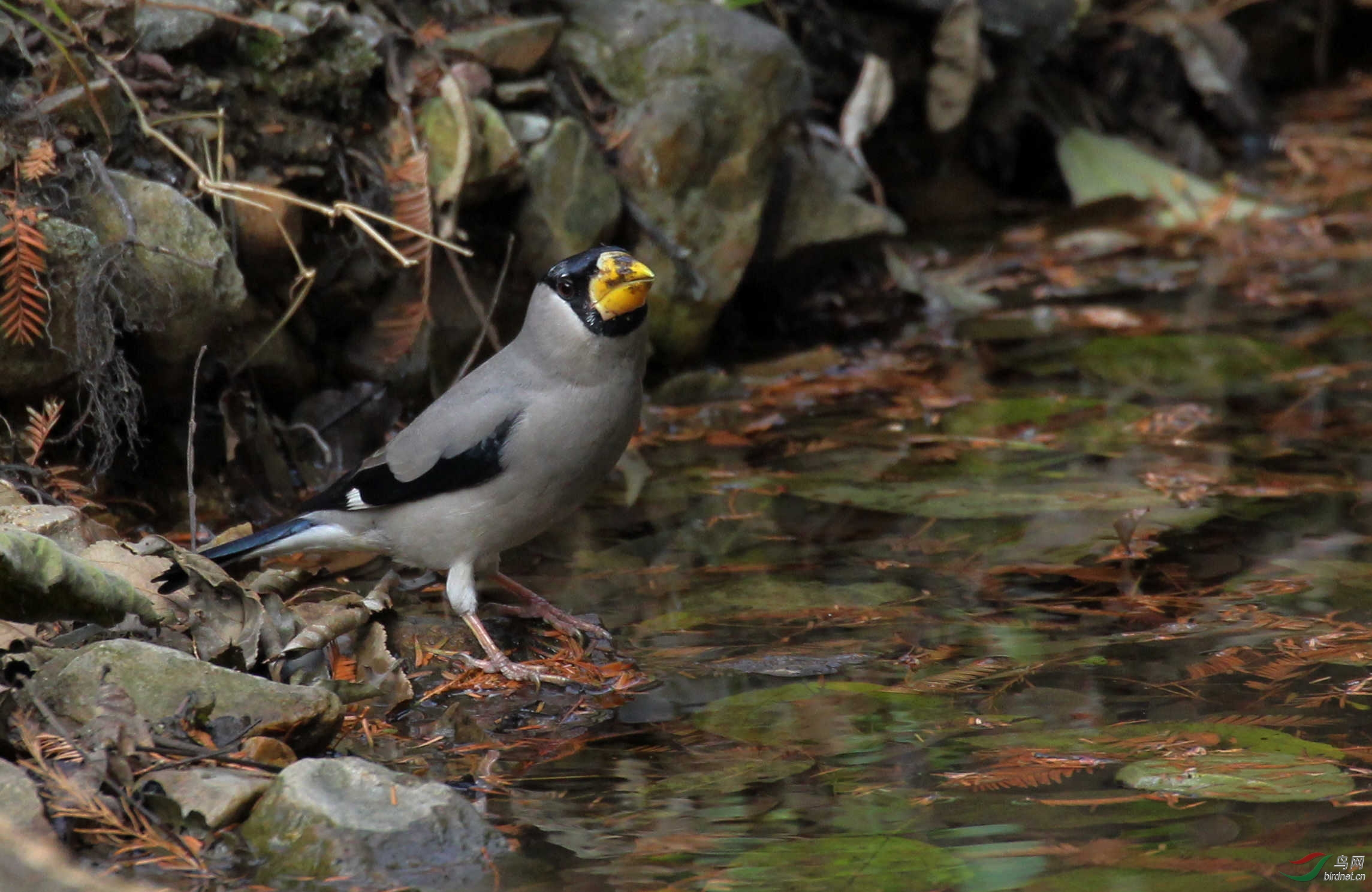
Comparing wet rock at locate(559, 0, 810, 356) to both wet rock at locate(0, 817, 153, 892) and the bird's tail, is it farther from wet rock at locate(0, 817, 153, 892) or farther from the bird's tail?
wet rock at locate(0, 817, 153, 892)

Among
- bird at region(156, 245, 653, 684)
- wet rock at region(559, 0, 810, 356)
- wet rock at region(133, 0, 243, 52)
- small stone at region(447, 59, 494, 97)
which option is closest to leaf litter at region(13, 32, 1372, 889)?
bird at region(156, 245, 653, 684)

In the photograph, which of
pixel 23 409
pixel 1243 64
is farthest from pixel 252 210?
pixel 1243 64

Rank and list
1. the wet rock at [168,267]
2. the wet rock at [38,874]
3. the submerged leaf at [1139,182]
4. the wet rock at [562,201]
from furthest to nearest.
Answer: the submerged leaf at [1139,182] → the wet rock at [562,201] → the wet rock at [168,267] → the wet rock at [38,874]

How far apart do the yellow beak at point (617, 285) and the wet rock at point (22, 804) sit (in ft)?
7.47

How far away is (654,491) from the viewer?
6.02 meters

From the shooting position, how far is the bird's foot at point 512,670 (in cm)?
440

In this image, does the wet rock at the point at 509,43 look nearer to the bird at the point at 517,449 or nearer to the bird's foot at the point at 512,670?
the bird at the point at 517,449

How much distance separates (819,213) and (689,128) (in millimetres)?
1088

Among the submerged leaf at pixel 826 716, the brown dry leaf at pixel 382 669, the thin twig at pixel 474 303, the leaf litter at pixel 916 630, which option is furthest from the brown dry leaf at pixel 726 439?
the submerged leaf at pixel 826 716

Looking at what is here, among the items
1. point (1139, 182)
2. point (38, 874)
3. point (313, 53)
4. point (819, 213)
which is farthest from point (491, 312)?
point (1139, 182)

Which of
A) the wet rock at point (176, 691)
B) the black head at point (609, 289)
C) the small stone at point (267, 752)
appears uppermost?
the black head at point (609, 289)

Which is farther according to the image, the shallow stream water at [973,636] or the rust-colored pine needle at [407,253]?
the rust-colored pine needle at [407,253]

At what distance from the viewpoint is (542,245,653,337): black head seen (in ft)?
15.2

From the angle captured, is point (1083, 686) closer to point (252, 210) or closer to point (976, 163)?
point (252, 210)
